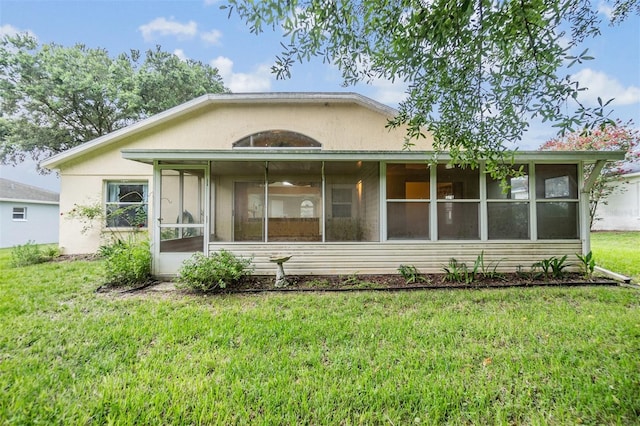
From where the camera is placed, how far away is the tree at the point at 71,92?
465 inches

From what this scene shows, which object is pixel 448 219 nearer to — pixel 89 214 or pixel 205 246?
pixel 205 246

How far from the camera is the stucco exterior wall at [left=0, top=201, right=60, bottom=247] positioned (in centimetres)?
1293

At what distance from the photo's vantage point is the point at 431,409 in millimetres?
2051

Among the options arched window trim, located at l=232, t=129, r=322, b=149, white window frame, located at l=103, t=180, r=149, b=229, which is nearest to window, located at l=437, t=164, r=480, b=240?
arched window trim, located at l=232, t=129, r=322, b=149

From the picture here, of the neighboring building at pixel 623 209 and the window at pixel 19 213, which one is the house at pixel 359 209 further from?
the window at pixel 19 213

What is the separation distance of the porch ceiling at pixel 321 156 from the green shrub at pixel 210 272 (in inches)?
78.4

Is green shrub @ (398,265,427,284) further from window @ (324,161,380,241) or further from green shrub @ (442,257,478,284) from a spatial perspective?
window @ (324,161,380,241)

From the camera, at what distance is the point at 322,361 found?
2697 mm

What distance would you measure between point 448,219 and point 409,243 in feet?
3.37

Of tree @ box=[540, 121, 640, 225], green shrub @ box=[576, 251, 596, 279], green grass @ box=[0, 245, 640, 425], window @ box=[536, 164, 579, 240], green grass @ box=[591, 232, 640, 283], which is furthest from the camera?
tree @ box=[540, 121, 640, 225]

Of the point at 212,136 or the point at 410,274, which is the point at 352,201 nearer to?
the point at 410,274

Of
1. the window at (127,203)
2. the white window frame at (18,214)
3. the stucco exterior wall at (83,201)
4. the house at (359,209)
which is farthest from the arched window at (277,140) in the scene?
the white window frame at (18,214)

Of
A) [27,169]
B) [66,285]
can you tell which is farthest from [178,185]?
[27,169]

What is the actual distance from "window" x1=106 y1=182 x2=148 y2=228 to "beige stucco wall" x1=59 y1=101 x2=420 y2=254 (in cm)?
24
